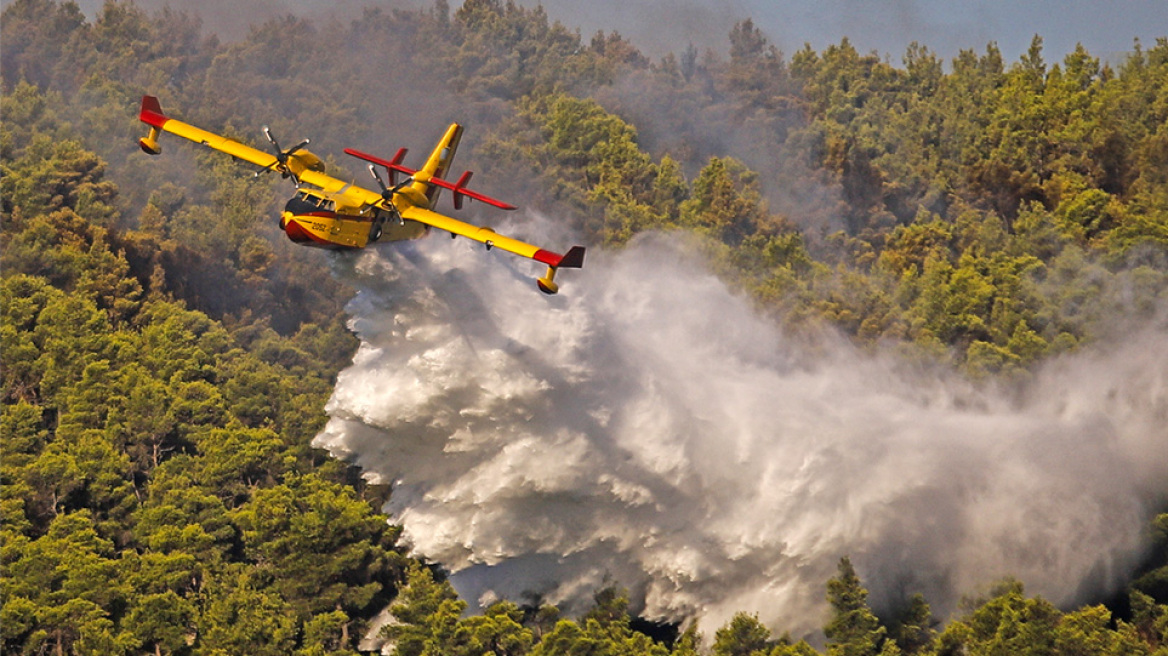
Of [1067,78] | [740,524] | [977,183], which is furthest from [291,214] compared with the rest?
[1067,78]

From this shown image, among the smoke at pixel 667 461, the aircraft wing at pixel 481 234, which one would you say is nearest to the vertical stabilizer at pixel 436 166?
the aircraft wing at pixel 481 234

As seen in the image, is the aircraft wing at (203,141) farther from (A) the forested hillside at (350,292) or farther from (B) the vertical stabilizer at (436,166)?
(A) the forested hillside at (350,292)

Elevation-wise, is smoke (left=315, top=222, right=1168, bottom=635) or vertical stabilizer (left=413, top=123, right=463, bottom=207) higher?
vertical stabilizer (left=413, top=123, right=463, bottom=207)

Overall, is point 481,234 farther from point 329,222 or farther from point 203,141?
point 203,141

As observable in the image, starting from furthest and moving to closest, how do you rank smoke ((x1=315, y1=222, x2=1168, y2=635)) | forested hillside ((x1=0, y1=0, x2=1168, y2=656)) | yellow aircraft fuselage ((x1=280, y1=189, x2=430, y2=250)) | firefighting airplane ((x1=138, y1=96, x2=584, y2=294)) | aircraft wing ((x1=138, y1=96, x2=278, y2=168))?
1. forested hillside ((x1=0, y1=0, x2=1168, y2=656))
2. aircraft wing ((x1=138, y1=96, x2=278, y2=168))
3. smoke ((x1=315, y1=222, x2=1168, y2=635))
4. firefighting airplane ((x1=138, y1=96, x2=584, y2=294))
5. yellow aircraft fuselage ((x1=280, y1=189, x2=430, y2=250))

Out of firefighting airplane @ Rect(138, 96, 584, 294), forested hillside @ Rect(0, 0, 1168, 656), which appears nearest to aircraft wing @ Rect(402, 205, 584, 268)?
firefighting airplane @ Rect(138, 96, 584, 294)

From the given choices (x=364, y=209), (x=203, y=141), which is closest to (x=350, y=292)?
(x=203, y=141)

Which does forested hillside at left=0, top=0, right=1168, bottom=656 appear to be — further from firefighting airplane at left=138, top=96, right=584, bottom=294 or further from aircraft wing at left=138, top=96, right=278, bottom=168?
aircraft wing at left=138, top=96, right=278, bottom=168

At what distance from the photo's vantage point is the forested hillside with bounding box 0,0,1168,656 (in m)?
49.8

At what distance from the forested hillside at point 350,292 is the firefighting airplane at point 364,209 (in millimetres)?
11038

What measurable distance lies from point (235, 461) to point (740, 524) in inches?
907

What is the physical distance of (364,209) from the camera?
40.6 m

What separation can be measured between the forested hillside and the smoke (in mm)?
1388

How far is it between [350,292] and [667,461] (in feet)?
162
